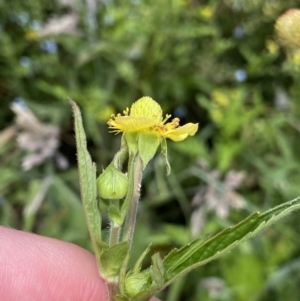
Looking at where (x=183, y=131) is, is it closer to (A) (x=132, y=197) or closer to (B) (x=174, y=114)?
(A) (x=132, y=197)

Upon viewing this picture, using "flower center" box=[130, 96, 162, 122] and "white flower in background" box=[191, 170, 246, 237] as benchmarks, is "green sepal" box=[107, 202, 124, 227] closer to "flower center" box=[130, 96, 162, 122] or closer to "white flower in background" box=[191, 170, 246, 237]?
"flower center" box=[130, 96, 162, 122]

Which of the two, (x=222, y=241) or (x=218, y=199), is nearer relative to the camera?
(x=222, y=241)

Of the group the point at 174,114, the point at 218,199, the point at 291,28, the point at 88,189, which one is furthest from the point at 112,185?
the point at 174,114

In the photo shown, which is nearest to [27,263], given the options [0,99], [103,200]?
[103,200]

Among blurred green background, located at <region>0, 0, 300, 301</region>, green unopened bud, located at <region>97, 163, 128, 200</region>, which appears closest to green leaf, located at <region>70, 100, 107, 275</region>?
green unopened bud, located at <region>97, 163, 128, 200</region>

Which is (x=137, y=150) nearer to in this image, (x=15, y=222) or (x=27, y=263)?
(x=27, y=263)

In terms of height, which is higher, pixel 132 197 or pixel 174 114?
pixel 132 197
